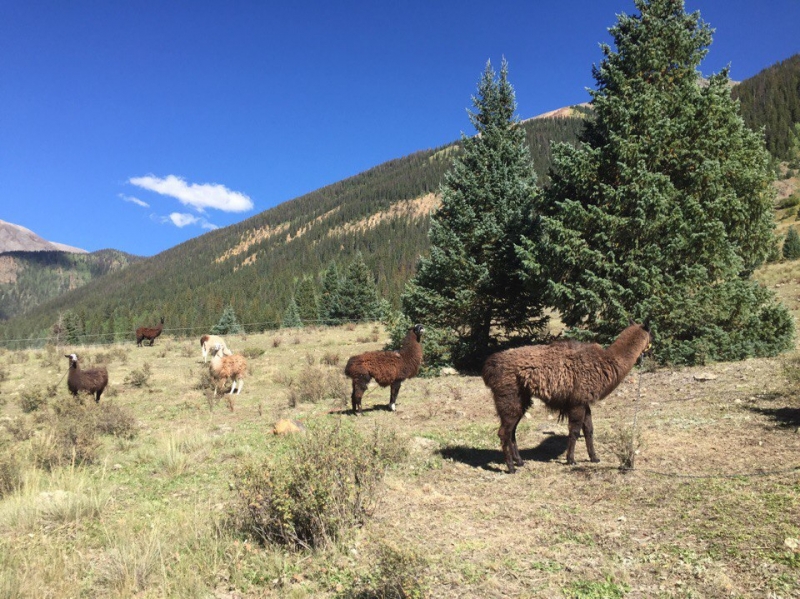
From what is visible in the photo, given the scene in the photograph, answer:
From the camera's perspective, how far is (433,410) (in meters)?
10.2

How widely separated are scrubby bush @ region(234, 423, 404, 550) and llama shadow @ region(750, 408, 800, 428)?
6132mm

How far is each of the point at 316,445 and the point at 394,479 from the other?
1487mm

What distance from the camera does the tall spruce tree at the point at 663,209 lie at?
11773 millimetres

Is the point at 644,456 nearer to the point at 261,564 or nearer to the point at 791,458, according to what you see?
the point at 791,458

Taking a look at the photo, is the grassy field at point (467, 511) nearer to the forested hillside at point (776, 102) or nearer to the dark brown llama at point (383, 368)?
the dark brown llama at point (383, 368)

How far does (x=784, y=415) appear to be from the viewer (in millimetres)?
6980

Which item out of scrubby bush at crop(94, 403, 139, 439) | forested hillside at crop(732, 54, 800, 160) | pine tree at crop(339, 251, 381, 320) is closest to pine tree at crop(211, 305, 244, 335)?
pine tree at crop(339, 251, 381, 320)

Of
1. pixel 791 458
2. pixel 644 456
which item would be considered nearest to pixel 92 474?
pixel 644 456

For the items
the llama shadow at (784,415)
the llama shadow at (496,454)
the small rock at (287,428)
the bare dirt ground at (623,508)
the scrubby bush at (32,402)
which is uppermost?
the scrubby bush at (32,402)

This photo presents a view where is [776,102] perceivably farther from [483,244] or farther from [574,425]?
[574,425]

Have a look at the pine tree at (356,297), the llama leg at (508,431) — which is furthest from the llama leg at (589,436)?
the pine tree at (356,297)

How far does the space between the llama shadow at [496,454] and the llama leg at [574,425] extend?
479 mm

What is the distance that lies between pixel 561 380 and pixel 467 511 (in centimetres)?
235

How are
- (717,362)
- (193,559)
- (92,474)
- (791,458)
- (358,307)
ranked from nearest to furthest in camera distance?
A: (193,559) < (791,458) < (92,474) < (717,362) < (358,307)
